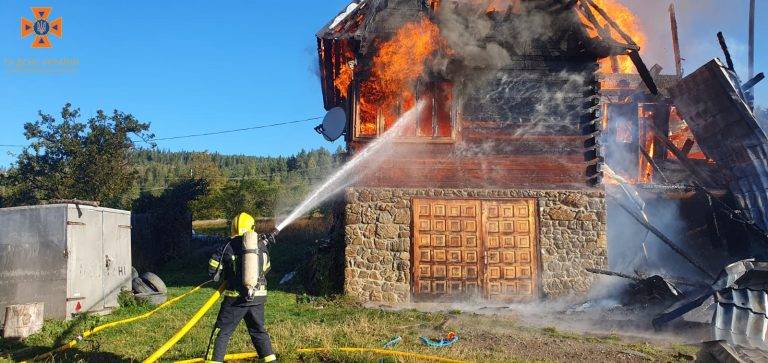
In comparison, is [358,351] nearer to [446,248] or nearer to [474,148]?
[446,248]

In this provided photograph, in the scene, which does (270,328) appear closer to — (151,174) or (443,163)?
(443,163)

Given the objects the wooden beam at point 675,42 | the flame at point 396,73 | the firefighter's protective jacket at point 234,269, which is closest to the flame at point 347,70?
the flame at point 396,73

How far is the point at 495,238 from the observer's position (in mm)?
A: 13016

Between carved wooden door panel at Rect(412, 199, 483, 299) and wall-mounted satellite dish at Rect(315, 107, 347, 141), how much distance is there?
2819 mm

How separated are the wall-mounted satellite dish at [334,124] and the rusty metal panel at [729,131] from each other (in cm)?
1069

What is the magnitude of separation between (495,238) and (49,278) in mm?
9438

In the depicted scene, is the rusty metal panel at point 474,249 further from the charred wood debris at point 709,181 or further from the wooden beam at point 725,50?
the wooden beam at point 725,50

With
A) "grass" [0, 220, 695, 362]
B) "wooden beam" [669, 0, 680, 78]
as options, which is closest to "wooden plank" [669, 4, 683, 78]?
"wooden beam" [669, 0, 680, 78]

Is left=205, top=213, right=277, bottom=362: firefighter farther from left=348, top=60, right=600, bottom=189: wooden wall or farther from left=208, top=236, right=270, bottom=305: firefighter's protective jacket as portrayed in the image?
left=348, top=60, right=600, bottom=189: wooden wall

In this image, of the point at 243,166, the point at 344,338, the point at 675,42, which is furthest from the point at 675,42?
the point at 243,166

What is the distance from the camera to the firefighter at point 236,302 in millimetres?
6031

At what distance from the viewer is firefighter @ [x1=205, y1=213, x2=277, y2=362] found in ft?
19.8

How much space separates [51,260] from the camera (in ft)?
33.3

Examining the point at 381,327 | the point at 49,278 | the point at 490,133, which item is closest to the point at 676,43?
the point at 490,133
